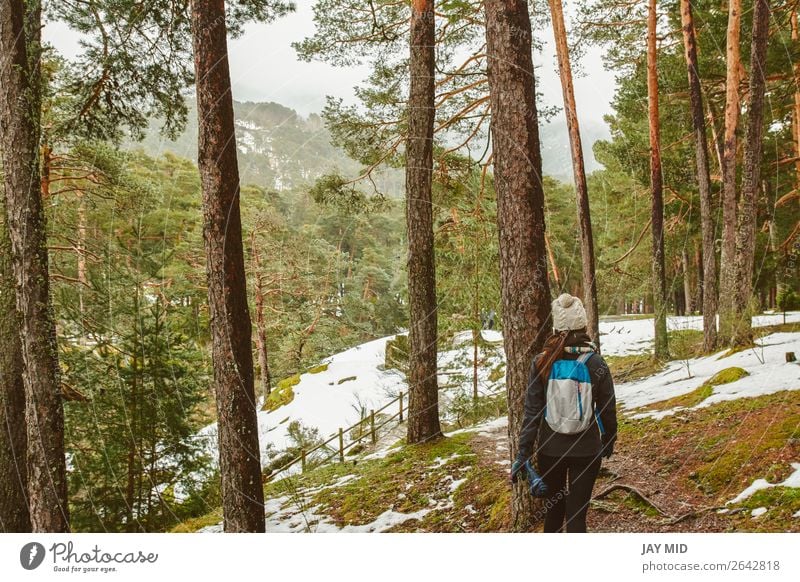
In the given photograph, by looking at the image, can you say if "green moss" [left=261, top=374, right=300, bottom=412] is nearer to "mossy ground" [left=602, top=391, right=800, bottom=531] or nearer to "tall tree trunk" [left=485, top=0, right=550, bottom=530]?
"mossy ground" [left=602, top=391, right=800, bottom=531]

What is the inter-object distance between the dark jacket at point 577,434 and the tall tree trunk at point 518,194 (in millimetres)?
499

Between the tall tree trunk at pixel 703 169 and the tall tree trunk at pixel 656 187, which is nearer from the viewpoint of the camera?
the tall tree trunk at pixel 703 169

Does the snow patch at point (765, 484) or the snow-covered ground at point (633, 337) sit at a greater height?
the snow patch at point (765, 484)

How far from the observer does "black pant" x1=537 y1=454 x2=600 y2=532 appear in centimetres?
259

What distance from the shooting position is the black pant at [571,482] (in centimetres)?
259

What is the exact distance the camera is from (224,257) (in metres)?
3.39

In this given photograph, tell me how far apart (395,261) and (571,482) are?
9229 mm

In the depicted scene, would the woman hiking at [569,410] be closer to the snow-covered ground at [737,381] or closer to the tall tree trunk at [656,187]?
the snow-covered ground at [737,381]

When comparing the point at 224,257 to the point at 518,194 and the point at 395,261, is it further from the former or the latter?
the point at 395,261

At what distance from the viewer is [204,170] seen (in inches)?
133

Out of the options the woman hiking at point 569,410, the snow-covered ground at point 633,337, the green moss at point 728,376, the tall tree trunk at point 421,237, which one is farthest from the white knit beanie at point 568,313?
the snow-covered ground at point 633,337

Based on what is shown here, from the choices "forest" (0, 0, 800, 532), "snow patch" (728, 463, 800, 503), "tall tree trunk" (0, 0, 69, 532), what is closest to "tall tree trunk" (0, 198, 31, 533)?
"forest" (0, 0, 800, 532)
